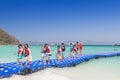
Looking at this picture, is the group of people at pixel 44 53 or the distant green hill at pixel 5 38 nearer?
the group of people at pixel 44 53

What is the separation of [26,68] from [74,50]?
9.71 meters

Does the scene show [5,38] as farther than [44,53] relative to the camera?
Yes

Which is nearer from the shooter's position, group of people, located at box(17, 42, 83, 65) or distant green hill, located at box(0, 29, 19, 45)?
group of people, located at box(17, 42, 83, 65)

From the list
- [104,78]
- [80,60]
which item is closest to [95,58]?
A: [80,60]

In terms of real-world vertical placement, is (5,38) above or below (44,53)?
above

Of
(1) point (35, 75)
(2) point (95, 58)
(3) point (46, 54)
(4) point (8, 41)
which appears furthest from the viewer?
(4) point (8, 41)

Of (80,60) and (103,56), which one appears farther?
(103,56)

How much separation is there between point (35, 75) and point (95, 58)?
19.4 meters

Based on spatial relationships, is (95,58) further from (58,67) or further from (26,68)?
(26,68)

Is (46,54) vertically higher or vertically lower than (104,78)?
higher

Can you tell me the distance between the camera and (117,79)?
16.5 meters

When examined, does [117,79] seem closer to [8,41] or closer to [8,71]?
[8,71]

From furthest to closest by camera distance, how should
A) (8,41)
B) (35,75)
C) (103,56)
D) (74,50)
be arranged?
(8,41) < (103,56) < (74,50) < (35,75)

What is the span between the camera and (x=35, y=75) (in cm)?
1600
